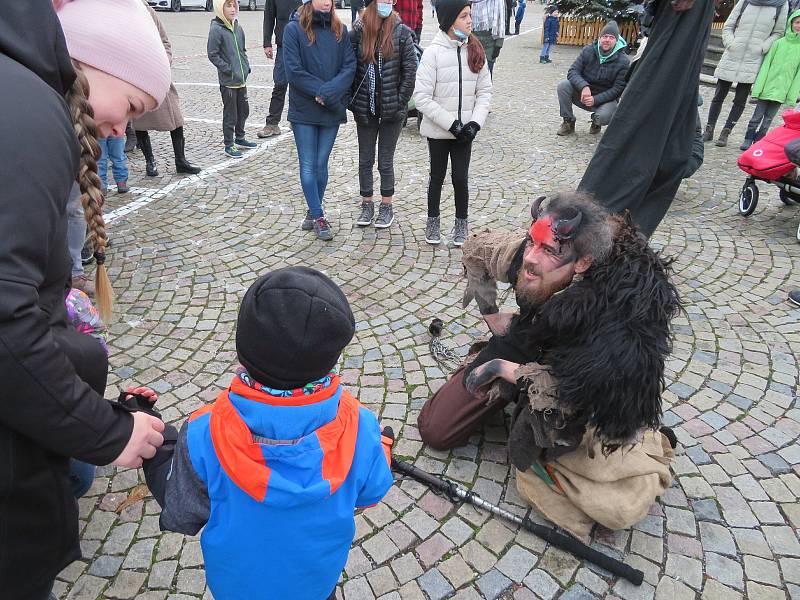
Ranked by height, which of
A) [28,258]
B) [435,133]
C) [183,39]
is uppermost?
[28,258]

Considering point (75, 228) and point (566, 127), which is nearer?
point (75, 228)

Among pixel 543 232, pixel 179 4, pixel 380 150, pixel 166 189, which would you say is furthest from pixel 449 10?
pixel 179 4

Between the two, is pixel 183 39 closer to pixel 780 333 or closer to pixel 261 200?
pixel 261 200

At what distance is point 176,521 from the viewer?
1.42m

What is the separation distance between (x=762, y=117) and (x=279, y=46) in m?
6.64

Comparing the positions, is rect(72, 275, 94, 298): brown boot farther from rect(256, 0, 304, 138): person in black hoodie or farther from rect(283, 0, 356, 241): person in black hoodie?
rect(256, 0, 304, 138): person in black hoodie

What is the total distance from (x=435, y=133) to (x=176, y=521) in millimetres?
3887

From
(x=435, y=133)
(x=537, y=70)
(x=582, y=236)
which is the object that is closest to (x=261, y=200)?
(x=435, y=133)

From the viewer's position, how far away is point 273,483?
1.34 meters

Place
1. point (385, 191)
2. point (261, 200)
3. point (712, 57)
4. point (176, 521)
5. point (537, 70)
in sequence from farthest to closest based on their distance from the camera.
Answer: point (537, 70)
point (712, 57)
point (261, 200)
point (385, 191)
point (176, 521)

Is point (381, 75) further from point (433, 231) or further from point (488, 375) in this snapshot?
point (488, 375)

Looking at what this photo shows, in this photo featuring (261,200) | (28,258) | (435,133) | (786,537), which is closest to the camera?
(28,258)

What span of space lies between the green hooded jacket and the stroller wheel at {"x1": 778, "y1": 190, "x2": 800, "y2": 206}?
6.40ft

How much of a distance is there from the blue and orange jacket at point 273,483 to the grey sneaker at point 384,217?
3833mm
